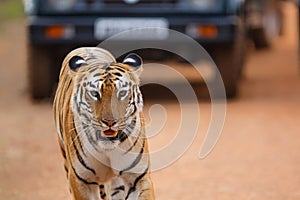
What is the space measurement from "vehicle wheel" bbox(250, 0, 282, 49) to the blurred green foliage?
790 centimetres

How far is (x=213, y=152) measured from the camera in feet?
32.1

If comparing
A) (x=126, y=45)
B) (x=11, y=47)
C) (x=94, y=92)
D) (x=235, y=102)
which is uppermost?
(x=94, y=92)

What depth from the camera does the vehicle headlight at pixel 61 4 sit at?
488 inches

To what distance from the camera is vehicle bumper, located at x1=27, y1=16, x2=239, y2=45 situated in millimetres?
12242

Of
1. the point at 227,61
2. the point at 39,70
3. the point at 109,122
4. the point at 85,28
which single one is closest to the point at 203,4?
the point at 227,61

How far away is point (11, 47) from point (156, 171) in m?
13.6

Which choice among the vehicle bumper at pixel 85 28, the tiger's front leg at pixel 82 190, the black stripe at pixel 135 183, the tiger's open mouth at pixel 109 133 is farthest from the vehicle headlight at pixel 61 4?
the tiger's open mouth at pixel 109 133

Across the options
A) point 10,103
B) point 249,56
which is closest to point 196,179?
point 10,103

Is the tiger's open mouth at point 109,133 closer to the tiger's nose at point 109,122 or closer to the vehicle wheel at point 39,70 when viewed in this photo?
the tiger's nose at point 109,122

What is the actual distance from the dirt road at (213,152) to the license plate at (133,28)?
962 mm

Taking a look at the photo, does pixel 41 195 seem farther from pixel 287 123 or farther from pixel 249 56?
pixel 249 56

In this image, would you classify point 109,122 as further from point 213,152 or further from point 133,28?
point 133,28

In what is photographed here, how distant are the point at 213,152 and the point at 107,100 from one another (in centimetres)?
425

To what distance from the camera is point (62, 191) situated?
8008 mm
